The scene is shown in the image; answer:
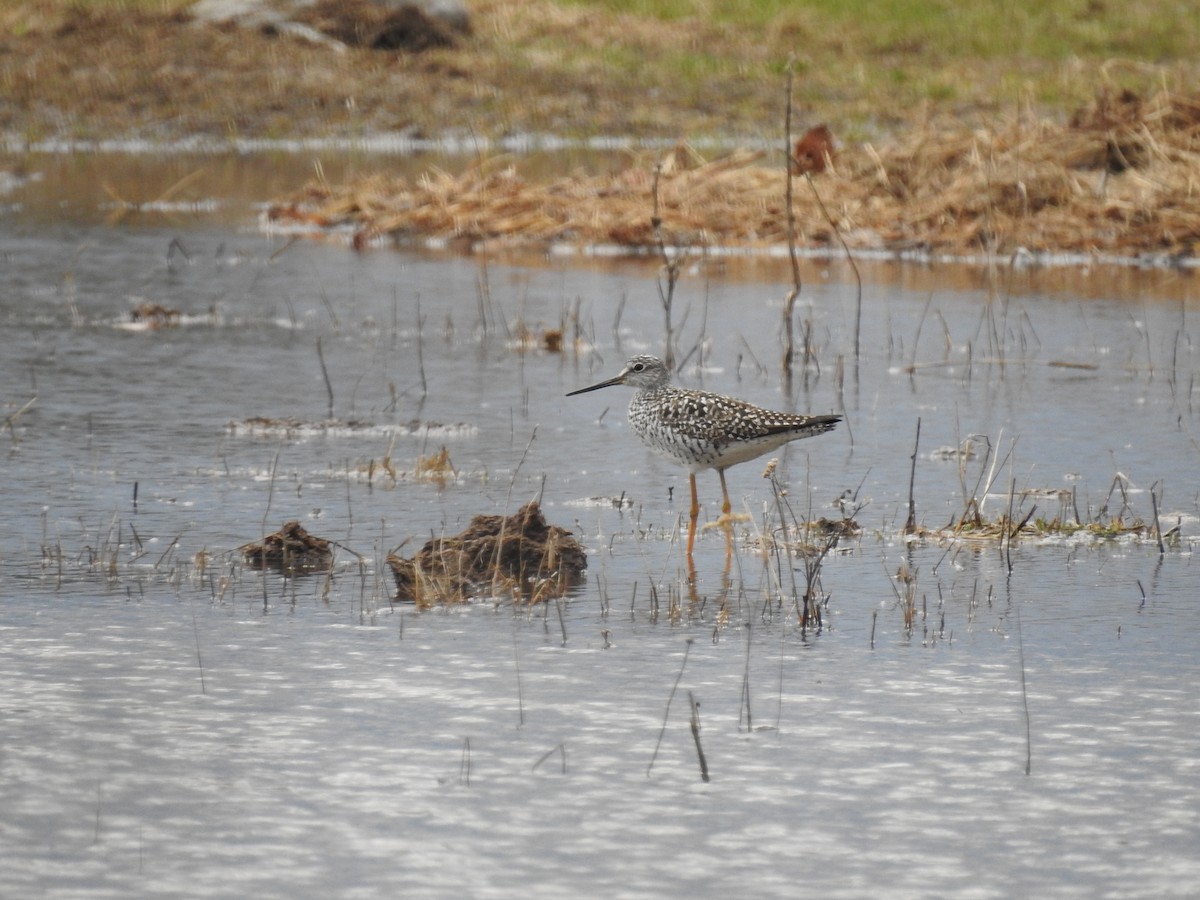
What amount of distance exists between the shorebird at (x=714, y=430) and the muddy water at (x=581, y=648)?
367 millimetres

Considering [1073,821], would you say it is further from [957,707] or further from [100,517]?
[100,517]

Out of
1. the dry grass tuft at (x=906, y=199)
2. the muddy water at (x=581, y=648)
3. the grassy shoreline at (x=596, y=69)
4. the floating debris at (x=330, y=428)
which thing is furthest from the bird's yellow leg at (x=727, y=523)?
the grassy shoreline at (x=596, y=69)

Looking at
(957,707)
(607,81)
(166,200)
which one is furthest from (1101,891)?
(607,81)

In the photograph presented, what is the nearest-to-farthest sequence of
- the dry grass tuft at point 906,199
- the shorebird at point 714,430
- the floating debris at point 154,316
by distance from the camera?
the shorebird at point 714,430 < the floating debris at point 154,316 < the dry grass tuft at point 906,199

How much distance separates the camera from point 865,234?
21.7 metres

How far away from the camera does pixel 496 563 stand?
8.44 meters

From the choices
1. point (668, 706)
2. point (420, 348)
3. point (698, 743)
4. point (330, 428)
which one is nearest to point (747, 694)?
point (668, 706)

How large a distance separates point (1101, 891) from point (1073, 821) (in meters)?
0.52

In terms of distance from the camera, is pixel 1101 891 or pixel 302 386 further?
pixel 302 386

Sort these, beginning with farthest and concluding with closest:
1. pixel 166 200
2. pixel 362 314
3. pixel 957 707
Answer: pixel 166 200 < pixel 362 314 < pixel 957 707

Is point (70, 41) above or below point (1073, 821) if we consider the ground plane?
above

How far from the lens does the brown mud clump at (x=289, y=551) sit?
8836mm

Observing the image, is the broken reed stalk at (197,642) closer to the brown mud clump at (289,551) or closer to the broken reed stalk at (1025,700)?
the brown mud clump at (289,551)

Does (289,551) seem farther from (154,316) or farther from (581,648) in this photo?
(154,316)
